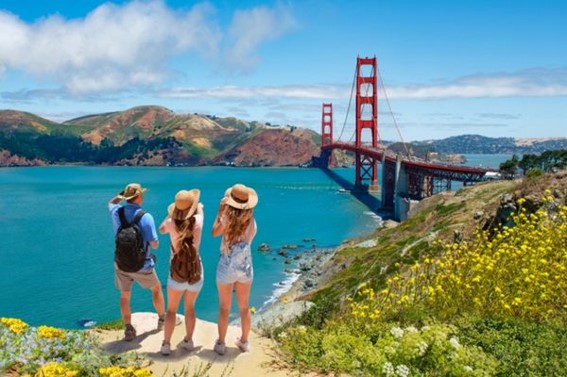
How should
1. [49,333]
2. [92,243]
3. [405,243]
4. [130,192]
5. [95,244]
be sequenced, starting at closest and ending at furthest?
[49,333] → [130,192] → [405,243] → [95,244] → [92,243]

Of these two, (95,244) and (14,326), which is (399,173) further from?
(14,326)

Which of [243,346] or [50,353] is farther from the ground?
[50,353]

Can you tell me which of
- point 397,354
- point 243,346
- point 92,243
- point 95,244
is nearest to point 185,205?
point 243,346

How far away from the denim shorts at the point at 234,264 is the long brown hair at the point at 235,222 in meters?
0.10

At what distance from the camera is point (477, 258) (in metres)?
7.06

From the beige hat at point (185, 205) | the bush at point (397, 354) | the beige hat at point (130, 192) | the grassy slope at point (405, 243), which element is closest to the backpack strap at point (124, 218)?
the beige hat at point (130, 192)

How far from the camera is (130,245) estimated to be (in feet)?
20.9

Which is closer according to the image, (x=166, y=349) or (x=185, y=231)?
(x=185, y=231)

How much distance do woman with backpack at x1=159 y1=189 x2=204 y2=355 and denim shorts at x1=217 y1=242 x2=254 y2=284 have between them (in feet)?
1.04

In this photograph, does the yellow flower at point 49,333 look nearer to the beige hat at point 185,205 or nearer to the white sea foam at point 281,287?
the beige hat at point 185,205

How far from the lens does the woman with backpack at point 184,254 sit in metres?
5.96

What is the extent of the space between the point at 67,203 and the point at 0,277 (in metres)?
46.7

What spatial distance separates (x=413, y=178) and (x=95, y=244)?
38482 millimetres

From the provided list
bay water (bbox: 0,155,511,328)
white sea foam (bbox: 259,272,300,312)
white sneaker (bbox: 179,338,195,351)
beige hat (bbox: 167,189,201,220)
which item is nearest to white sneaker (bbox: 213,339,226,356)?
white sneaker (bbox: 179,338,195,351)
